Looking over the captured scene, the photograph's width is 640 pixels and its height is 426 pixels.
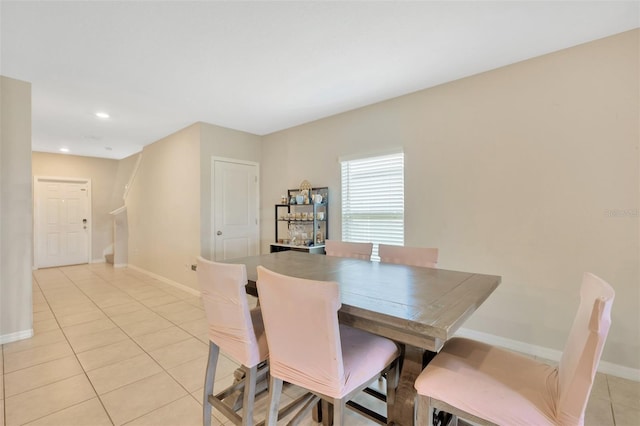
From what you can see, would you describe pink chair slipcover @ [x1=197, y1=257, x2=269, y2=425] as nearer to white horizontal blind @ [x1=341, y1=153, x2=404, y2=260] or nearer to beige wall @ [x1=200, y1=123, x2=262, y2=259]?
white horizontal blind @ [x1=341, y1=153, x2=404, y2=260]

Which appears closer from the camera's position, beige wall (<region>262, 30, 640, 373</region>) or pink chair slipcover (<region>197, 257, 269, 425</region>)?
pink chair slipcover (<region>197, 257, 269, 425</region>)

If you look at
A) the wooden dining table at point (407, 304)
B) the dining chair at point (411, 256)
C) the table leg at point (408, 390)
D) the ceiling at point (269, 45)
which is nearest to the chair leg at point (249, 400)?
the wooden dining table at point (407, 304)

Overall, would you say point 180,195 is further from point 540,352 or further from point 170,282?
point 540,352

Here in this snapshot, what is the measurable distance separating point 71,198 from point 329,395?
8103mm

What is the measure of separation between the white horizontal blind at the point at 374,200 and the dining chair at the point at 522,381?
6.80 feet

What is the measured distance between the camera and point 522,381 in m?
1.14

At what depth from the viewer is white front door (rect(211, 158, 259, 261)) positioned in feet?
14.3

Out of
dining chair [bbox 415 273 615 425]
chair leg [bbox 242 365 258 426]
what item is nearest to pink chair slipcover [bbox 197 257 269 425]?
chair leg [bbox 242 365 258 426]

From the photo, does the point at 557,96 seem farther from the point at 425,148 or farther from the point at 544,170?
the point at 425,148

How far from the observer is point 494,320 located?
8.87ft

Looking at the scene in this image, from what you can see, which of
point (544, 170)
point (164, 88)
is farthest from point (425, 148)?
point (164, 88)

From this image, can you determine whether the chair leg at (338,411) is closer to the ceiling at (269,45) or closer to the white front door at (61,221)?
the ceiling at (269,45)

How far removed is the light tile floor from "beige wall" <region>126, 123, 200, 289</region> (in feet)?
2.90

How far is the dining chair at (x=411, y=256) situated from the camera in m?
2.13
